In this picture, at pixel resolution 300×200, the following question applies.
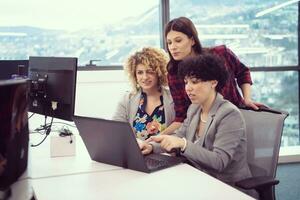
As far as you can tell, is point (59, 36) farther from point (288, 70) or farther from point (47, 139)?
point (288, 70)

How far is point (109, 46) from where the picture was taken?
3.85m

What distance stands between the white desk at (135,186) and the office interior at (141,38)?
1.98 m

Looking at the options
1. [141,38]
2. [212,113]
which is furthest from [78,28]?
[212,113]

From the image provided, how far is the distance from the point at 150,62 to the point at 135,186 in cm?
122

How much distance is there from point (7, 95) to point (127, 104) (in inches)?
67.1

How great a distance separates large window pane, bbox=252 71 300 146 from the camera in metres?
4.18

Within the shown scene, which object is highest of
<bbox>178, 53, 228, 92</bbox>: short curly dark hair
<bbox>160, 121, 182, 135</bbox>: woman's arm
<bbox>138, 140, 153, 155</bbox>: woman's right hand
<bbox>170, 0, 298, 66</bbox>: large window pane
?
<bbox>170, 0, 298, 66</bbox>: large window pane

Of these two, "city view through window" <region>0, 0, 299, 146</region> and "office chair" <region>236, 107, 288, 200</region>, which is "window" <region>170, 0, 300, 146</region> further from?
"office chair" <region>236, 107, 288, 200</region>

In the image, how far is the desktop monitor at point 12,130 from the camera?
836 mm

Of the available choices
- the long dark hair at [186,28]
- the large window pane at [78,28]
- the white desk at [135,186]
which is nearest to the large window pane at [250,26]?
the large window pane at [78,28]

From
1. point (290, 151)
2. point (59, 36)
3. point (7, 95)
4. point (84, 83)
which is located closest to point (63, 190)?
point (7, 95)

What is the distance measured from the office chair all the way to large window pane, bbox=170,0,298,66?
7.19ft

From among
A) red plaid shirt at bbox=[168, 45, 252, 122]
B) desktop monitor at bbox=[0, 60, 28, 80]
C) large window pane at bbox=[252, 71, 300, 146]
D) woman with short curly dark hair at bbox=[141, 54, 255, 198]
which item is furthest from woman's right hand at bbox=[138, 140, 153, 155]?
large window pane at bbox=[252, 71, 300, 146]

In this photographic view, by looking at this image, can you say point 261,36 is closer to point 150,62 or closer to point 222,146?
point 150,62
